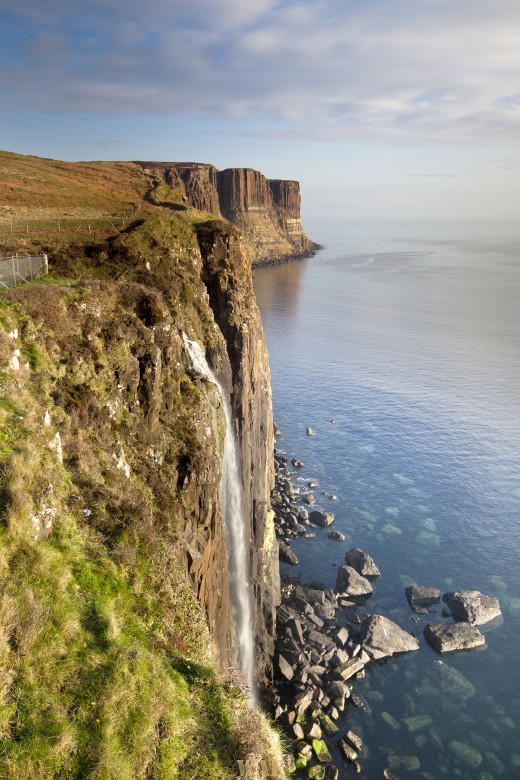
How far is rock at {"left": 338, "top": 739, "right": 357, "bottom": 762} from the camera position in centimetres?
2783

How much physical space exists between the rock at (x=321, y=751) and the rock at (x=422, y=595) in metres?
15.0

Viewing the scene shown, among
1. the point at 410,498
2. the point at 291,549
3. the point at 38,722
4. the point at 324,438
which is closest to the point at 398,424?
the point at 324,438

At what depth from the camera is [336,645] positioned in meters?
35.7

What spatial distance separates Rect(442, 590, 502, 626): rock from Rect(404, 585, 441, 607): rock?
0.78 m

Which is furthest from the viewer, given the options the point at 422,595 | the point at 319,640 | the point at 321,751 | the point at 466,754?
the point at 422,595

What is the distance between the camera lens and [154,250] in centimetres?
3381

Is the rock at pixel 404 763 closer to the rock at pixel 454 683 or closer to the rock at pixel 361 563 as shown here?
the rock at pixel 454 683

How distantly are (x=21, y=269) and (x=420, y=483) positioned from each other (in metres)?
46.2

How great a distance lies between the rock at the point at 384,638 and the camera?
35531 millimetres

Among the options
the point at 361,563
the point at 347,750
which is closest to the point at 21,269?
the point at 347,750

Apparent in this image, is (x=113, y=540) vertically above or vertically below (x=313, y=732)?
above

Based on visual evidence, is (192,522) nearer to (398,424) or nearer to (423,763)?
(423,763)

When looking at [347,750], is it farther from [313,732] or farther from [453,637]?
[453,637]

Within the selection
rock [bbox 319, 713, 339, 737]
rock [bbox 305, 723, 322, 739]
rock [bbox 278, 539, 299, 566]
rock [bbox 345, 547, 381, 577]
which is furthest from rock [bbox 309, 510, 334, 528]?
rock [bbox 305, 723, 322, 739]
